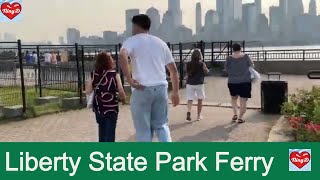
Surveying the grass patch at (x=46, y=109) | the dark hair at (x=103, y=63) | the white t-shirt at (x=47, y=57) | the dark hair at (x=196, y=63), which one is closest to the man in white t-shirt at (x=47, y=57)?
the white t-shirt at (x=47, y=57)

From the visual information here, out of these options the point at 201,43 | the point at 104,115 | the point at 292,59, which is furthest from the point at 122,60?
the point at 292,59

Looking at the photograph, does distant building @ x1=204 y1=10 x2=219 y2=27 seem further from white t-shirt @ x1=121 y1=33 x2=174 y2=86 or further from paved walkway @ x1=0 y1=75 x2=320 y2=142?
white t-shirt @ x1=121 y1=33 x2=174 y2=86

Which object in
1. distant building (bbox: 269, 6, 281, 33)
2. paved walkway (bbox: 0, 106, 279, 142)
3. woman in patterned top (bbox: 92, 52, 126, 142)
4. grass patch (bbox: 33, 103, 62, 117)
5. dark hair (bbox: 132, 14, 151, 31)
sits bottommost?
paved walkway (bbox: 0, 106, 279, 142)

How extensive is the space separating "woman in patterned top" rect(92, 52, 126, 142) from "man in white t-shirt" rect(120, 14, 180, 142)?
91 centimetres

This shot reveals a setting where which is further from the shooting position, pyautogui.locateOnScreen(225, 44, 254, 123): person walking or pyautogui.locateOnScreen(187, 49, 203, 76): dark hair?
pyautogui.locateOnScreen(187, 49, 203, 76): dark hair

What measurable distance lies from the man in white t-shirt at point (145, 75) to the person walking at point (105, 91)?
0.92m

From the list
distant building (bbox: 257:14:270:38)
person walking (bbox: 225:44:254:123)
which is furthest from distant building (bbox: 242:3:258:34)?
person walking (bbox: 225:44:254:123)

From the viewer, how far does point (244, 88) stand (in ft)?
29.8

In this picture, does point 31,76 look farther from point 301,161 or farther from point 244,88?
point 301,161

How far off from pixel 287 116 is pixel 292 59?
17130mm

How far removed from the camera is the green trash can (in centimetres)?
997

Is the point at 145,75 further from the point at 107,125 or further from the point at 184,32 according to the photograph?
the point at 184,32

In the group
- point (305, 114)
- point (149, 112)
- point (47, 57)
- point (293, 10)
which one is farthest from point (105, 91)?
point (293, 10)

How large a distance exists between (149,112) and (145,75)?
1.42 ft
